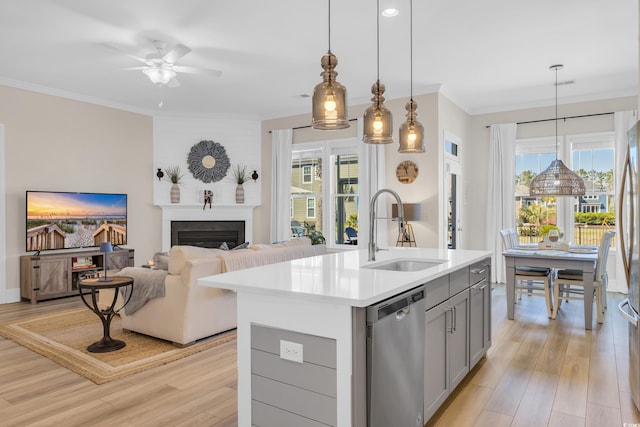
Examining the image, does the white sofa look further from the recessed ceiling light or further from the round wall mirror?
the round wall mirror

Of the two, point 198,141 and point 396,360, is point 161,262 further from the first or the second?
point 198,141

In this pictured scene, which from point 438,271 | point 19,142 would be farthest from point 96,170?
point 438,271

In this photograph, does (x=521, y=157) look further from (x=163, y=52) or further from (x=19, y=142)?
(x=19, y=142)

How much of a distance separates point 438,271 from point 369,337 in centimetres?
79

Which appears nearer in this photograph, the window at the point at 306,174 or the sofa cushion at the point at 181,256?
the sofa cushion at the point at 181,256

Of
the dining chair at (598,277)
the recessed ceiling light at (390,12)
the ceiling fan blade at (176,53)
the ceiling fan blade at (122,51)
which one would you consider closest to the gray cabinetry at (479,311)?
the dining chair at (598,277)

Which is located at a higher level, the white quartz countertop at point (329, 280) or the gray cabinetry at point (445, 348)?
the white quartz countertop at point (329, 280)

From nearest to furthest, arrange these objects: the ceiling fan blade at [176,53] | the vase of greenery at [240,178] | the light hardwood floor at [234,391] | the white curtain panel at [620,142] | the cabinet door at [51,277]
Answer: the light hardwood floor at [234,391], the ceiling fan blade at [176,53], the cabinet door at [51,277], the white curtain panel at [620,142], the vase of greenery at [240,178]

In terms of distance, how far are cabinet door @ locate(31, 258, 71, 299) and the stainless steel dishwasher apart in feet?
17.3

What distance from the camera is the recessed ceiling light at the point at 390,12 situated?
12.0 feet

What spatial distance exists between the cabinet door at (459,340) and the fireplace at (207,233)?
533 centimetres

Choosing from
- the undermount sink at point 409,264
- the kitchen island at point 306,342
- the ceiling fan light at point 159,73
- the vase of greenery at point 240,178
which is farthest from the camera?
the vase of greenery at point 240,178

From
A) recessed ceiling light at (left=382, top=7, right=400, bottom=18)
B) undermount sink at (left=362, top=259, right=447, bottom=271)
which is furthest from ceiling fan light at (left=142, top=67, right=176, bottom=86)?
undermount sink at (left=362, top=259, right=447, bottom=271)

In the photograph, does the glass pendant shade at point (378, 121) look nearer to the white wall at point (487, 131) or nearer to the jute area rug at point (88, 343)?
the jute area rug at point (88, 343)
